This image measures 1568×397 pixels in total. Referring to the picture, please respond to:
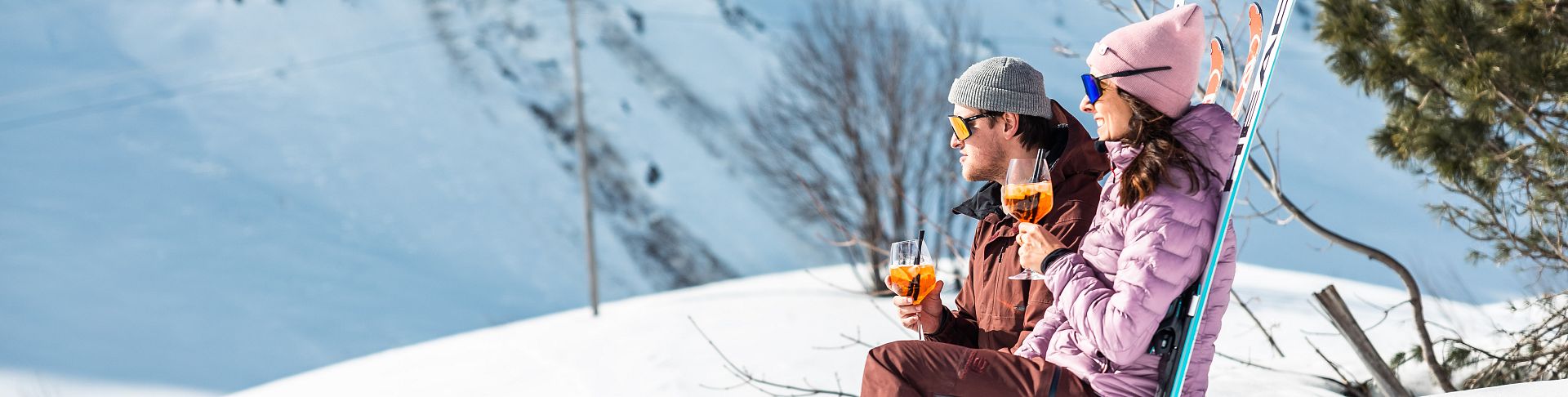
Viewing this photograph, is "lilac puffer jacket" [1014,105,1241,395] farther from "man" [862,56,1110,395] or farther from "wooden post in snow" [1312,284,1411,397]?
"wooden post in snow" [1312,284,1411,397]

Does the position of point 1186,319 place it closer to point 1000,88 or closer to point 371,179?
point 1000,88

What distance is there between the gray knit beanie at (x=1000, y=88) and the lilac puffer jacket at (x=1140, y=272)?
1.42ft

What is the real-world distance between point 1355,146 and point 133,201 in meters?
24.7

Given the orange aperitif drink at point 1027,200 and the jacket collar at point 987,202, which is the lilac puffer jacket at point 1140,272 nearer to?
the orange aperitif drink at point 1027,200

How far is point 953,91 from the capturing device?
2672 millimetres

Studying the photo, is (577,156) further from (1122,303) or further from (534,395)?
(1122,303)

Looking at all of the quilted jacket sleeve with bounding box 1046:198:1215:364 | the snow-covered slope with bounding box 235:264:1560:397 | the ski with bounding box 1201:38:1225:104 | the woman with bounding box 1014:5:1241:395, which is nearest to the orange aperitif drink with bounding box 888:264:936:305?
the woman with bounding box 1014:5:1241:395

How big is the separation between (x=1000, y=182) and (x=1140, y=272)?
26.3 inches

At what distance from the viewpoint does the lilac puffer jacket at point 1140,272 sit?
6.47 ft

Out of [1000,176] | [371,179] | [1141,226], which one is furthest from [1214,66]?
[371,179]

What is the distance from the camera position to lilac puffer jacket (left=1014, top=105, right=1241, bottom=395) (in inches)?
77.6

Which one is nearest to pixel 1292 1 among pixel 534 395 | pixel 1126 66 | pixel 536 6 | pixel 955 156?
pixel 1126 66

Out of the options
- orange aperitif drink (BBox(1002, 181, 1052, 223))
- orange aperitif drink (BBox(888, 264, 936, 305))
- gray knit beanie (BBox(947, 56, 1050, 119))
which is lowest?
orange aperitif drink (BBox(888, 264, 936, 305))

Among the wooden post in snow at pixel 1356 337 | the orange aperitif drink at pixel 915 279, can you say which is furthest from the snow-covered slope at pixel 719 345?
the orange aperitif drink at pixel 915 279
